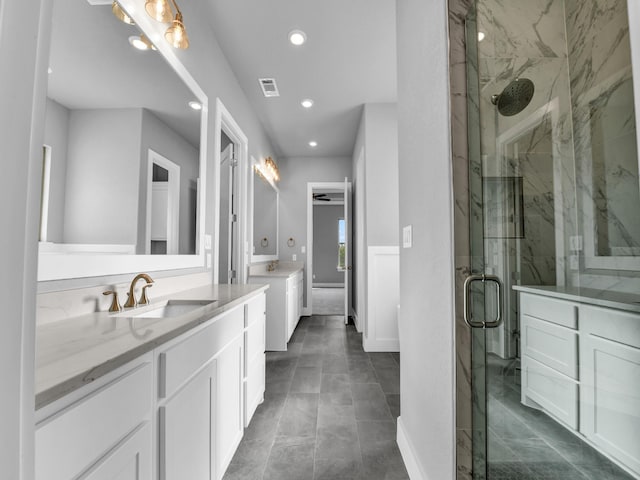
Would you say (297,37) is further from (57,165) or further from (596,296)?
(596,296)

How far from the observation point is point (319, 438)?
188 cm

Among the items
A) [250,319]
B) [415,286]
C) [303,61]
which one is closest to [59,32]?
[250,319]

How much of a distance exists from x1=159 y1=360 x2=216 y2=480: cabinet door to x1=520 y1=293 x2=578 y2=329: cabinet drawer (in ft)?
3.58

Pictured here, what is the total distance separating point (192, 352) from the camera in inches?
46.1

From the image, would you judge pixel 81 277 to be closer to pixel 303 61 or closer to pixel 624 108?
pixel 624 108

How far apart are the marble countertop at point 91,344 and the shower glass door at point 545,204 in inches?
39.1

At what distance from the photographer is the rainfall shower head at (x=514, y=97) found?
85 centimetres

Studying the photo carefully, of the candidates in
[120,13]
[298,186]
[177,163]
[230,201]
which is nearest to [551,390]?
[177,163]

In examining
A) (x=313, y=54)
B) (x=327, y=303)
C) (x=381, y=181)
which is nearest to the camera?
(x=313, y=54)

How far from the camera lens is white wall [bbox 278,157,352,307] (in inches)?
218

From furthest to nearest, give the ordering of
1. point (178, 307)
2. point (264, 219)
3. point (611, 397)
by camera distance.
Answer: point (264, 219) < point (178, 307) < point (611, 397)

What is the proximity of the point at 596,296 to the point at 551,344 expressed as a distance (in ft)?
0.63

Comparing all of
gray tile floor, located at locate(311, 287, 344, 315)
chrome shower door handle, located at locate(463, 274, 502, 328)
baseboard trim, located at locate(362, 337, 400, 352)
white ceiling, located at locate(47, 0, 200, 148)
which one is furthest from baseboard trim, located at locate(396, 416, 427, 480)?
Answer: gray tile floor, located at locate(311, 287, 344, 315)

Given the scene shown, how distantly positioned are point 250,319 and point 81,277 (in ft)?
3.22
